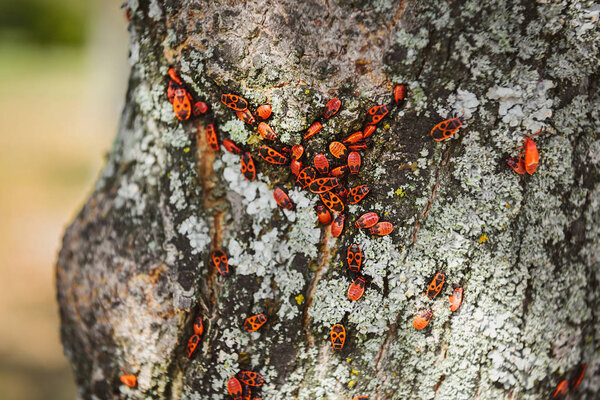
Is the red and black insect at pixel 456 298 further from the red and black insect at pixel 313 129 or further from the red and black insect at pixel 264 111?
the red and black insect at pixel 264 111

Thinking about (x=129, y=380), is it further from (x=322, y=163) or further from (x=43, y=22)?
(x=43, y=22)

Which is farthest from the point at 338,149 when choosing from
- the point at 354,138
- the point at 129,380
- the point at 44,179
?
the point at 44,179

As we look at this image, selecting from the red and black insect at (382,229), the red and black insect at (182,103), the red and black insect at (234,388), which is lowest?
the red and black insect at (234,388)

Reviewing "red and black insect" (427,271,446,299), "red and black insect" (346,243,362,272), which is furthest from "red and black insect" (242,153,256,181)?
"red and black insect" (427,271,446,299)

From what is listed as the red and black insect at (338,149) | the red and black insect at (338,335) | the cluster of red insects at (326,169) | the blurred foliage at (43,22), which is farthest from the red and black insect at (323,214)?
the blurred foliage at (43,22)

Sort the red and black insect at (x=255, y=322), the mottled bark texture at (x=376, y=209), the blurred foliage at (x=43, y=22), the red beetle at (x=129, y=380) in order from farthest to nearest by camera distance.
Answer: the blurred foliage at (x=43, y=22), the red beetle at (x=129, y=380), the red and black insect at (x=255, y=322), the mottled bark texture at (x=376, y=209)

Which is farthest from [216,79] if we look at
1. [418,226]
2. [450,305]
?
[450,305]

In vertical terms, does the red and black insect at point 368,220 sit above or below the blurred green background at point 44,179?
below
